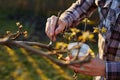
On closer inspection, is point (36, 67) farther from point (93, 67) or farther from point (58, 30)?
point (93, 67)

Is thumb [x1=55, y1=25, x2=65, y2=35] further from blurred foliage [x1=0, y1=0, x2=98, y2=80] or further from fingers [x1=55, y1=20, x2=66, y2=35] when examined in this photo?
blurred foliage [x1=0, y1=0, x2=98, y2=80]

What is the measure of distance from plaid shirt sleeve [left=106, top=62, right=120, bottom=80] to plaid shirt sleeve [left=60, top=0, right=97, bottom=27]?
417 millimetres

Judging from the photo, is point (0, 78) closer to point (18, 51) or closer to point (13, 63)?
point (13, 63)

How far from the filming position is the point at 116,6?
2045 mm

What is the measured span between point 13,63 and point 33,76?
437mm

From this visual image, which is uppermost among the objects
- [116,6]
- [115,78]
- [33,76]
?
[116,6]

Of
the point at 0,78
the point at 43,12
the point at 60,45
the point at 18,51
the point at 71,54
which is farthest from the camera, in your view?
the point at 43,12

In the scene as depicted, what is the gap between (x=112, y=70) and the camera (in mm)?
1909

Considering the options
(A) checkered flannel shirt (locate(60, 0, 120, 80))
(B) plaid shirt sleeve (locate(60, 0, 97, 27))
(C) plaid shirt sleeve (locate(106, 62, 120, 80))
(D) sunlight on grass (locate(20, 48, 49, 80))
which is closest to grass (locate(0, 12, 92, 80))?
(D) sunlight on grass (locate(20, 48, 49, 80))

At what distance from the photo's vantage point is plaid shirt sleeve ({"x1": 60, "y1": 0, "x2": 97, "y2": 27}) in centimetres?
223

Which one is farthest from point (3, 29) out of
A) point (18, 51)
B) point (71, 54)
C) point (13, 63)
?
point (71, 54)

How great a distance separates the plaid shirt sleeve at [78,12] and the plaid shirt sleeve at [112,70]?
1.37ft

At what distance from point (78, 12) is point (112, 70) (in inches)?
19.5

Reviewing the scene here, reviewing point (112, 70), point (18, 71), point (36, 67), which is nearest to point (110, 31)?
point (112, 70)
